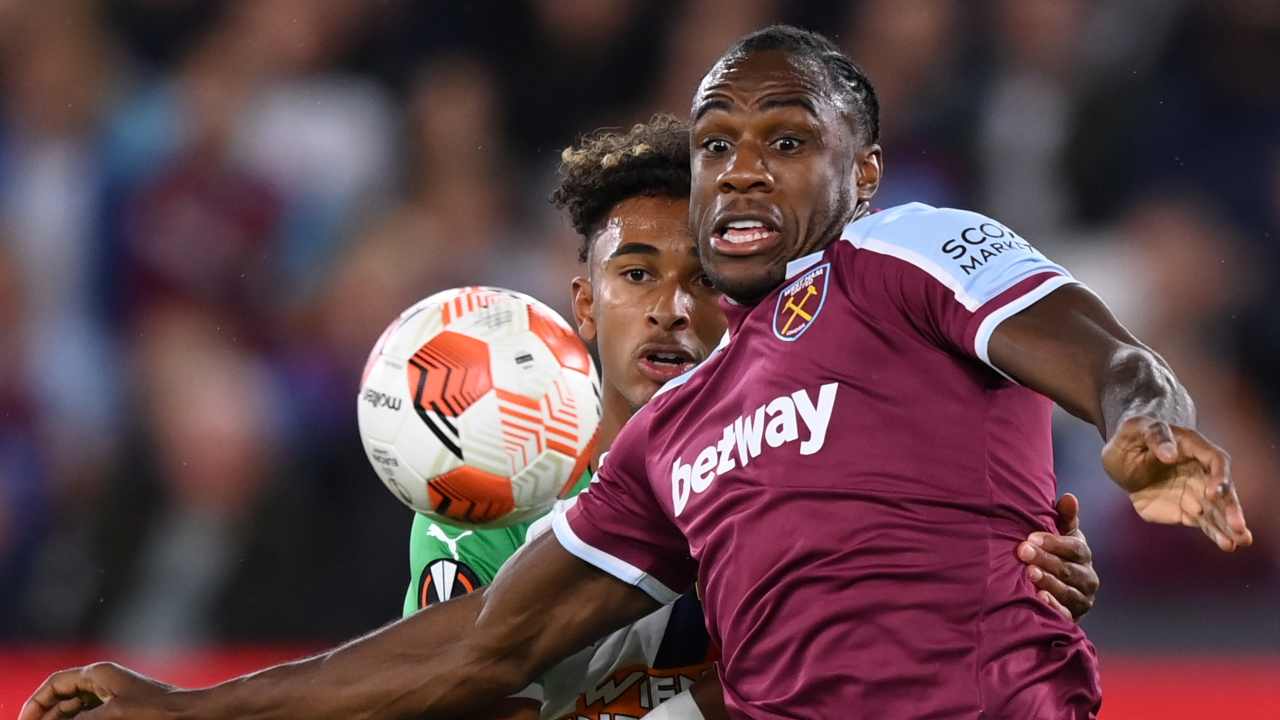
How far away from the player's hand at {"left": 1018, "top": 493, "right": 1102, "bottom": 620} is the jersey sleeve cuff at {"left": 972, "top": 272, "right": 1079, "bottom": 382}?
34 cm

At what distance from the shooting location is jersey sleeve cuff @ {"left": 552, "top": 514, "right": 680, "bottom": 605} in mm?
3475

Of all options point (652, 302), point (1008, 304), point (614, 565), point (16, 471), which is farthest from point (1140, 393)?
point (16, 471)

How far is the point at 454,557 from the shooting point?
13.2 feet

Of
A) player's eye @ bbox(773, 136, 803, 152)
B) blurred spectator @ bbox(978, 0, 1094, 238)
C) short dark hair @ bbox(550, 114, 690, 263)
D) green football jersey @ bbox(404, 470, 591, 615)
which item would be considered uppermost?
blurred spectator @ bbox(978, 0, 1094, 238)

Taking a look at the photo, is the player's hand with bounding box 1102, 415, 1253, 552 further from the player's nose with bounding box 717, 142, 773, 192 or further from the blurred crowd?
the blurred crowd

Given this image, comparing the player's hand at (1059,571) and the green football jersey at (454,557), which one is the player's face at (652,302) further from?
the player's hand at (1059,571)

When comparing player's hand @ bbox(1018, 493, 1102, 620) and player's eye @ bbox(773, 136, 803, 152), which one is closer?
player's hand @ bbox(1018, 493, 1102, 620)

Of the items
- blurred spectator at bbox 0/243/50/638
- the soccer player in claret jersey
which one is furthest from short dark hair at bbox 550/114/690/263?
blurred spectator at bbox 0/243/50/638

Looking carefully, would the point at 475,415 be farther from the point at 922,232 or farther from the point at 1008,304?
the point at 1008,304

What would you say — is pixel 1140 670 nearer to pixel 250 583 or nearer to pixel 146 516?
pixel 250 583

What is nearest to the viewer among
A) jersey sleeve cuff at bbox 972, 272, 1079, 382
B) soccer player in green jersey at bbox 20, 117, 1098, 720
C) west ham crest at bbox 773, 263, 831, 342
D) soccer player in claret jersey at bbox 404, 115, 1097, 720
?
jersey sleeve cuff at bbox 972, 272, 1079, 382

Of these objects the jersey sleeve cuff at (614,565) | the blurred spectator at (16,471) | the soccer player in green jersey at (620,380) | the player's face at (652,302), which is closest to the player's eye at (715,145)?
the soccer player in green jersey at (620,380)

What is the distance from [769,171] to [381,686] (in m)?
1.29

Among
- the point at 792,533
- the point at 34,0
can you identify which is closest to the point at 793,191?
Result: the point at 792,533
